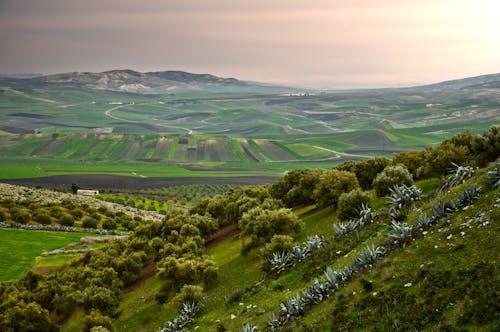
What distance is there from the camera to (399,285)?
19.8 m

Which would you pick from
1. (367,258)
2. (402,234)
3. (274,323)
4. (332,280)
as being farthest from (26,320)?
(402,234)

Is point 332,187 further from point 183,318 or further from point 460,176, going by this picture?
point 183,318

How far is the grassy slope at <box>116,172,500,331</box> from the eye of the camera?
56.6ft

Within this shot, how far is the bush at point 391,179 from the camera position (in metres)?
40.1

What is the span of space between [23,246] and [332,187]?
166 ft

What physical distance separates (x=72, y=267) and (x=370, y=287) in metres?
43.5

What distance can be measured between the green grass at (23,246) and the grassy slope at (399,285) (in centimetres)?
3838

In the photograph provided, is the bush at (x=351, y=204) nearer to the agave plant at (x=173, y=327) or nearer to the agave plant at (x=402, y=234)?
the agave plant at (x=402, y=234)

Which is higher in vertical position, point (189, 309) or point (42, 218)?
point (189, 309)

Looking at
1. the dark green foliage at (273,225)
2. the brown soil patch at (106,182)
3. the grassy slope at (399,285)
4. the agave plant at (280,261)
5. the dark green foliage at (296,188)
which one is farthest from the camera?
the brown soil patch at (106,182)

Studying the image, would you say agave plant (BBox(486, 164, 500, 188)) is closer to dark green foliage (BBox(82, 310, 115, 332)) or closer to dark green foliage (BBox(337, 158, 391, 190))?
dark green foliage (BBox(337, 158, 391, 190))

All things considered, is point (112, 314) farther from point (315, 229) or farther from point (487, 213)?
point (487, 213)

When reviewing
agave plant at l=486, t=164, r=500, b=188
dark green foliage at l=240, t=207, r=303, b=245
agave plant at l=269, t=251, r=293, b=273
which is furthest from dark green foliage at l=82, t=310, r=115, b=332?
→ agave plant at l=486, t=164, r=500, b=188

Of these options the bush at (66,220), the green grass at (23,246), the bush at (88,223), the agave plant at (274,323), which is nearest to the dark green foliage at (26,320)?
the green grass at (23,246)
